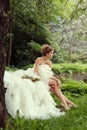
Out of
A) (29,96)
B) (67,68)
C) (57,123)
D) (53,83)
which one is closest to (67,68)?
(67,68)

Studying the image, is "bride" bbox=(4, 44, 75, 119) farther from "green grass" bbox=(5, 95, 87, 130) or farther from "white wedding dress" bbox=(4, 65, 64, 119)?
"green grass" bbox=(5, 95, 87, 130)

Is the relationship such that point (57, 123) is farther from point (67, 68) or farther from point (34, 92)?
point (67, 68)

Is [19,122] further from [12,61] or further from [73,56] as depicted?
[73,56]

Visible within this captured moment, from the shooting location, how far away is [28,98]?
9055mm

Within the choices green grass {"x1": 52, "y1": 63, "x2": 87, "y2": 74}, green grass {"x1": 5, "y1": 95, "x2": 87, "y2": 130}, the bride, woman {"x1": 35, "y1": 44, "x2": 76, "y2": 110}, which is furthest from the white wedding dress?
green grass {"x1": 52, "y1": 63, "x2": 87, "y2": 74}

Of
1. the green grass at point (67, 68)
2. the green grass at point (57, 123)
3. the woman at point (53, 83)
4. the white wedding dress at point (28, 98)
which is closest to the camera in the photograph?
the green grass at point (57, 123)

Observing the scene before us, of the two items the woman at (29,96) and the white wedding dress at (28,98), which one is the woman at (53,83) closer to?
the woman at (29,96)

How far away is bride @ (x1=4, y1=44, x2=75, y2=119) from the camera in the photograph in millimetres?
8750

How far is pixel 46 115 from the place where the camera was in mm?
8664

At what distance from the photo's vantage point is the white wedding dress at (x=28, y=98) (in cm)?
869

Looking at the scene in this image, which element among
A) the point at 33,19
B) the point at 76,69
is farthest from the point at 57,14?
the point at 76,69

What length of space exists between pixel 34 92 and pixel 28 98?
0.43 metres

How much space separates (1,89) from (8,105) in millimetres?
2357

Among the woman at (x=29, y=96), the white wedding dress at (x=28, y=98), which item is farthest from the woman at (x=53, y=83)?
the white wedding dress at (x=28, y=98)
